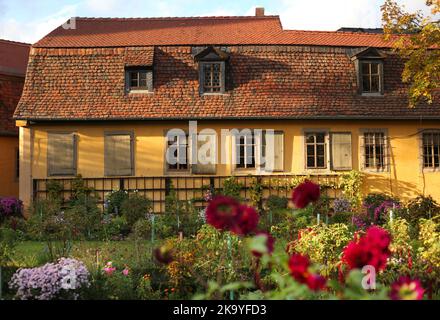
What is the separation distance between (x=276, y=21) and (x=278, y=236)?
547 inches

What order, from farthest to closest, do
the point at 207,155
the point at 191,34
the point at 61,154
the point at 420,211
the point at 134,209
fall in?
the point at 191,34, the point at 207,155, the point at 61,154, the point at 134,209, the point at 420,211

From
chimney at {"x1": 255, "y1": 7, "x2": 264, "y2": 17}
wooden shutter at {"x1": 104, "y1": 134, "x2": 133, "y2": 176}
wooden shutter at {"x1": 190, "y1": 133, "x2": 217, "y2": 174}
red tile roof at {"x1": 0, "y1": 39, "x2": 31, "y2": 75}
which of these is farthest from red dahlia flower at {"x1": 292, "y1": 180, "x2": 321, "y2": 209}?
chimney at {"x1": 255, "y1": 7, "x2": 264, "y2": 17}

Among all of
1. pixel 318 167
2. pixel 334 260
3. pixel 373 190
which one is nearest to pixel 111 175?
pixel 318 167

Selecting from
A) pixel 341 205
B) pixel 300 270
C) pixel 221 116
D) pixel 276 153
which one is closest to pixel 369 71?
pixel 276 153

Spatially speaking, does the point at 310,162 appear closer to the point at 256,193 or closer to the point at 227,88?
the point at 256,193

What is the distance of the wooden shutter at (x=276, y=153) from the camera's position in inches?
850

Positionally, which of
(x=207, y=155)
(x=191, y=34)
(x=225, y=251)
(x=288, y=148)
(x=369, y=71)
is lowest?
(x=225, y=251)

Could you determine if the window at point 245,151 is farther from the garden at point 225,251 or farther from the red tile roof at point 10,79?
the red tile roof at point 10,79

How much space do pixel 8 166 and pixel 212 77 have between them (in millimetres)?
8719

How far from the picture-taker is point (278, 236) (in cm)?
1432

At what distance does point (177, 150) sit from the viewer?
848 inches

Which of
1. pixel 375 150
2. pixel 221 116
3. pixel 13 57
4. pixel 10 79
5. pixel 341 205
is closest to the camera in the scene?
pixel 341 205

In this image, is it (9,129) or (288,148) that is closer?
(288,148)
